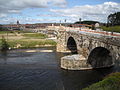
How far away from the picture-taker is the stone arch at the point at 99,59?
1583 inches

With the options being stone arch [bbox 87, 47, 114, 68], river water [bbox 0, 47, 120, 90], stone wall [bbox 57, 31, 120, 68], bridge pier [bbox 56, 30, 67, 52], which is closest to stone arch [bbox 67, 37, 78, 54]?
bridge pier [bbox 56, 30, 67, 52]

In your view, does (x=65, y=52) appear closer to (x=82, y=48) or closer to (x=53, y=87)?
(x=82, y=48)

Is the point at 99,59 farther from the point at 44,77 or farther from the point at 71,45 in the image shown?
the point at 71,45

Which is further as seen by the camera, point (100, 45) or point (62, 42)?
point (62, 42)

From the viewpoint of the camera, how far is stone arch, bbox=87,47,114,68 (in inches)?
1583

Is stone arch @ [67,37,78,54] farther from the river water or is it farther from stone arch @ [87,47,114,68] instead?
stone arch @ [87,47,114,68]

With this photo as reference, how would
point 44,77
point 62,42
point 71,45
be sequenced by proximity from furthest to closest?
point 71,45 < point 62,42 < point 44,77

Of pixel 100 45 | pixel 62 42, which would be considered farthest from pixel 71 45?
pixel 100 45

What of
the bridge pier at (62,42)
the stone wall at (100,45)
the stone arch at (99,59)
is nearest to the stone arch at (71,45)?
the bridge pier at (62,42)

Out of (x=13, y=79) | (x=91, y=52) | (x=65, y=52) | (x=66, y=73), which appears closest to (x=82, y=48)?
(x=91, y=52)

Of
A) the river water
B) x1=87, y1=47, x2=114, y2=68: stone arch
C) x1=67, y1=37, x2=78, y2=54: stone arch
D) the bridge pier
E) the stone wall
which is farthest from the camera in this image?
the bridge pier

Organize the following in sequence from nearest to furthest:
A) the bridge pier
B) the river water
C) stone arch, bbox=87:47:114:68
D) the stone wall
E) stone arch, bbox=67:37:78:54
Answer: the stone wall
the river water
stone arch, bbox=87:47:114:68
stone arch, bbox=67:37:78:54
the bridge pier

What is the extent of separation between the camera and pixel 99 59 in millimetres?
41906

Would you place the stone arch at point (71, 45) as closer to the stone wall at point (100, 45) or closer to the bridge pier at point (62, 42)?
the bridge pier at point (62, 42)
